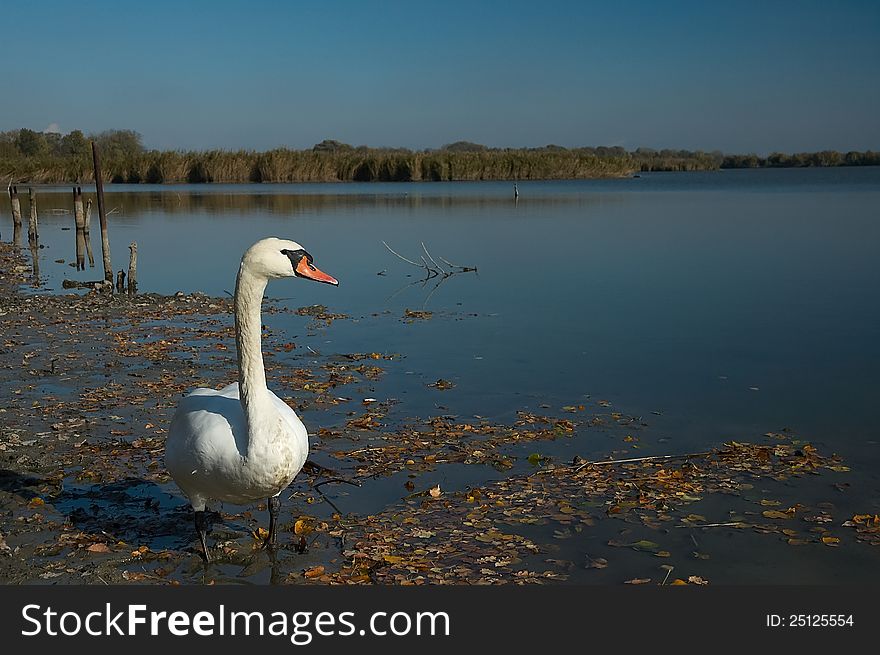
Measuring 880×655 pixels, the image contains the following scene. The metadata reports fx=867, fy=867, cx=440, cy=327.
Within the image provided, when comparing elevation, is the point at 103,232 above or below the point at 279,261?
below

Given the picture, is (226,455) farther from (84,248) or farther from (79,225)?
(84,248)

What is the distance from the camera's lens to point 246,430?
18.1 feet

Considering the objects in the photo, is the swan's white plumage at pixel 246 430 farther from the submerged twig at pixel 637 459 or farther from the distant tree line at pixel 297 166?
the distant tree line at pixel 297 166

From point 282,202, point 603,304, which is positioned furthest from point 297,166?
point 603,304

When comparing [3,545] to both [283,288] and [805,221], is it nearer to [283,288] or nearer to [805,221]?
[283,288]

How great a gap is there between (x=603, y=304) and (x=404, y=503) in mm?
11487

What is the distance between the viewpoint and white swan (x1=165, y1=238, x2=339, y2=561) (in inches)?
216

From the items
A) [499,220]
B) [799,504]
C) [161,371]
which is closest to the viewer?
[799,504]

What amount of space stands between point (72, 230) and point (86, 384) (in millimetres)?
27500

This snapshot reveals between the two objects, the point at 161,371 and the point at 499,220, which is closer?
the point at 161,371

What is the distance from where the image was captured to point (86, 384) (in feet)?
33.9

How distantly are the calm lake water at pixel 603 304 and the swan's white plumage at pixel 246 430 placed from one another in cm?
371

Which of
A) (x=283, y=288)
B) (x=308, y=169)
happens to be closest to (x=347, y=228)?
(x=283, y=288)

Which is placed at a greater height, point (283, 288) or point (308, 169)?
point (308, 169)
